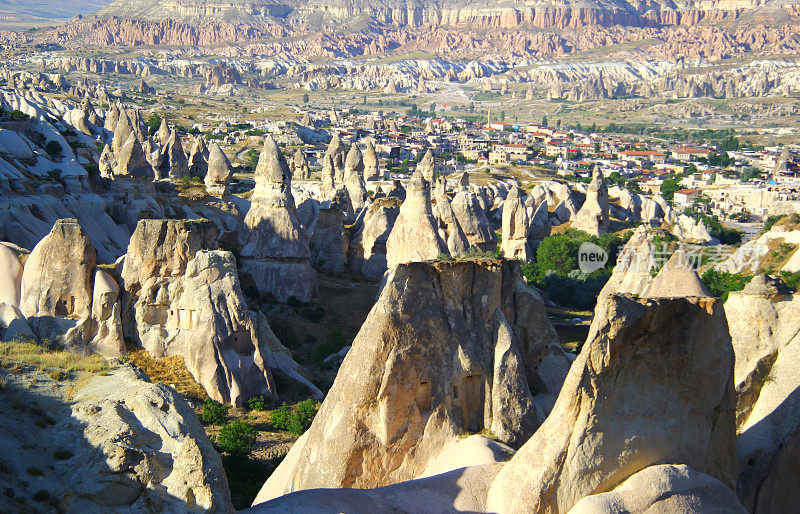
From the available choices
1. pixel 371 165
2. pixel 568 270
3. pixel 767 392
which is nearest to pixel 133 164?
pixel 568 270

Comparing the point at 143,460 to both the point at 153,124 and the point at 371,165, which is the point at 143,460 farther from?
the point at 153,124

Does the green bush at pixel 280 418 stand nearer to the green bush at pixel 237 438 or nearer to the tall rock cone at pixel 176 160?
the green bush at pixel 237 438

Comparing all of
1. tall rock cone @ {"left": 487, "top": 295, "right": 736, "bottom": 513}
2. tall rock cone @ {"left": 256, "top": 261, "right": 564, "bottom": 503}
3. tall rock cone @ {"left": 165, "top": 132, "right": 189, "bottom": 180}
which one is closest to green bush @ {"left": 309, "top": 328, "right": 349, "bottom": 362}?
tall rock cone @ {"left": 256, "top": 261, "right": 564, "bottom": 503}

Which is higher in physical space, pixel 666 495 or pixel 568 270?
pixel 666 495

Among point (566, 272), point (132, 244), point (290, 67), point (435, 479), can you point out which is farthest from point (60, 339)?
point (290, 67)

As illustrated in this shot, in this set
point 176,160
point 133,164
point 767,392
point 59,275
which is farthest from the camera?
point 176,160

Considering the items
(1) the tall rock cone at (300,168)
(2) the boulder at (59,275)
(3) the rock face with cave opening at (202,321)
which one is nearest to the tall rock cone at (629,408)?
(3) the rock face with cave opening at (202,321)
